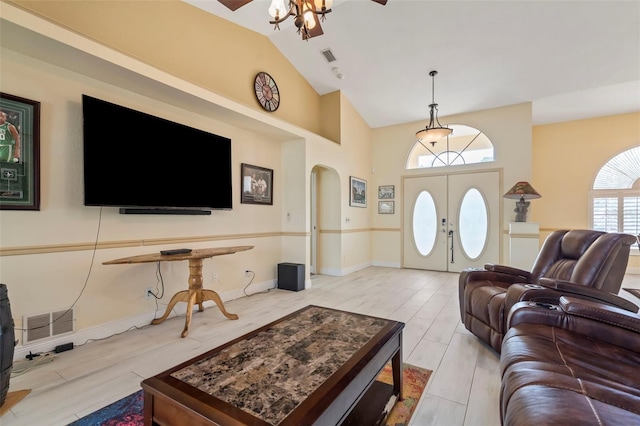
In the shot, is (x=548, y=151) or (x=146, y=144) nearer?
(x=146, y=144)

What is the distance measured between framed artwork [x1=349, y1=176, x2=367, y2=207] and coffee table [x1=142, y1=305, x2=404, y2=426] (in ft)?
14.0

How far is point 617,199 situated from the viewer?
534 cm

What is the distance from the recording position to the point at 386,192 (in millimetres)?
6453

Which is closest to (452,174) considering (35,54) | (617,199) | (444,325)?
(617,199)

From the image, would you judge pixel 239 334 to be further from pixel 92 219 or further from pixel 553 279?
pixel 553 279

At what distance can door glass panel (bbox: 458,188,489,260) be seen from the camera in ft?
17.9

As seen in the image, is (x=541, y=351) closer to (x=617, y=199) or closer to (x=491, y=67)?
(x=491, y=67)

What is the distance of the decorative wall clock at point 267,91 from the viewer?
4255mm

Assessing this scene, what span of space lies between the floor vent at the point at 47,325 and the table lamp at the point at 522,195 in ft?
19.7

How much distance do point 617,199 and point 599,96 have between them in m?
2.07

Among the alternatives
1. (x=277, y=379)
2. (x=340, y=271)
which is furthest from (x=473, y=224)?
(x=277, y=379)

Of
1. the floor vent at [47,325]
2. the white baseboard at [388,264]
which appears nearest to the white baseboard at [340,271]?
the white baseboard at [388,264]

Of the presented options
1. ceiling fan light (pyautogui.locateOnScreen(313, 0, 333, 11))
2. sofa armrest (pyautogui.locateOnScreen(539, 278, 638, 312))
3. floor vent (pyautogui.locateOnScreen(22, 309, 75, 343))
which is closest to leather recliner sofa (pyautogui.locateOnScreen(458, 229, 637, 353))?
sofa armrest (pyautogui.locateOnScreen(539, 278, 638, 312))

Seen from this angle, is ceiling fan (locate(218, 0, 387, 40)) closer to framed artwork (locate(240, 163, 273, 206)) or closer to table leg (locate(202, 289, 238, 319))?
framed artwork (locate(240, 163, 273, 206))
